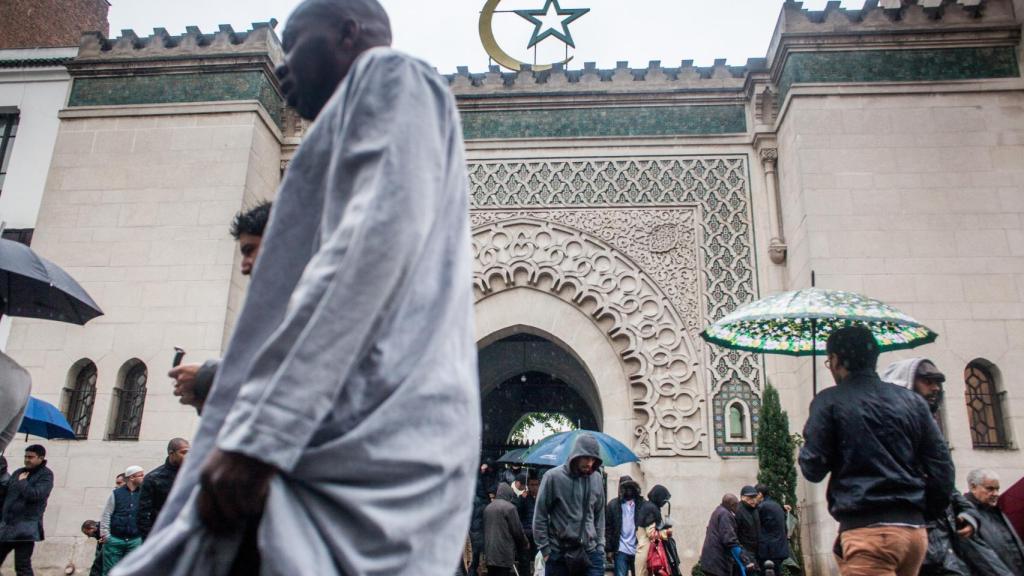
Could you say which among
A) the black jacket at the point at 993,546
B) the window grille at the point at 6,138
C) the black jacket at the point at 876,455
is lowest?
the black jacket at the point at 993,546

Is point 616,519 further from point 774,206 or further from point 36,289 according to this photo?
point 36,289

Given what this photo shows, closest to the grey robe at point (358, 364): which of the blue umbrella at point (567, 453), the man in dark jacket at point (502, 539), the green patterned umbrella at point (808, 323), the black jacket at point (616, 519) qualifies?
the green patterned umbrella at point (808, 323)

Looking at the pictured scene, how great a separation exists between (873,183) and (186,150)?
819 cm

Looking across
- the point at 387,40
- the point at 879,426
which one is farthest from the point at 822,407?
the point at 387,40

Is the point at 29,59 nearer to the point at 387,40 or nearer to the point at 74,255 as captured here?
the point at 74,255

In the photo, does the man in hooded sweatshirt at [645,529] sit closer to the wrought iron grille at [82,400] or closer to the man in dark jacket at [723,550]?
the man in dark jacket at [723,550]

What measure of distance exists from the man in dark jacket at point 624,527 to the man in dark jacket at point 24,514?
5031mm

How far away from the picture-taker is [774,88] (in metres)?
10.1

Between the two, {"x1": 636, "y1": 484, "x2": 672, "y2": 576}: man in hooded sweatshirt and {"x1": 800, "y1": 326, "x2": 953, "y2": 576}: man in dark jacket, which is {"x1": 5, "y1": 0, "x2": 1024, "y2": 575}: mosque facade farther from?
{"x1": 800, "y1": 326, "x2": 953, "y2": 576}: man in dark jacket

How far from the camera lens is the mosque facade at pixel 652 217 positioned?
866 cm

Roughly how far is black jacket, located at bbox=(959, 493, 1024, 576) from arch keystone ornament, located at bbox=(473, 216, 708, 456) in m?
4.89

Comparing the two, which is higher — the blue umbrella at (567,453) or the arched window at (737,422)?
the arched window at (737,422)

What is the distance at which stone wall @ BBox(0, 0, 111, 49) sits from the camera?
→ 1415 cm

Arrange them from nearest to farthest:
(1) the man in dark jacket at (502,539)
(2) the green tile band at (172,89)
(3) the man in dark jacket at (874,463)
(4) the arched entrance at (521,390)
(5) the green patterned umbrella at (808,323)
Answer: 1. (3) the man in dark jacket at (874,463)
2. (5) the green patterned umbrella at (808,323)
3. (1) the man in dark jacket at (502,539)
4. (2) the green tile band at (172,89)
5. (4) the arched entrance at (521,390)
